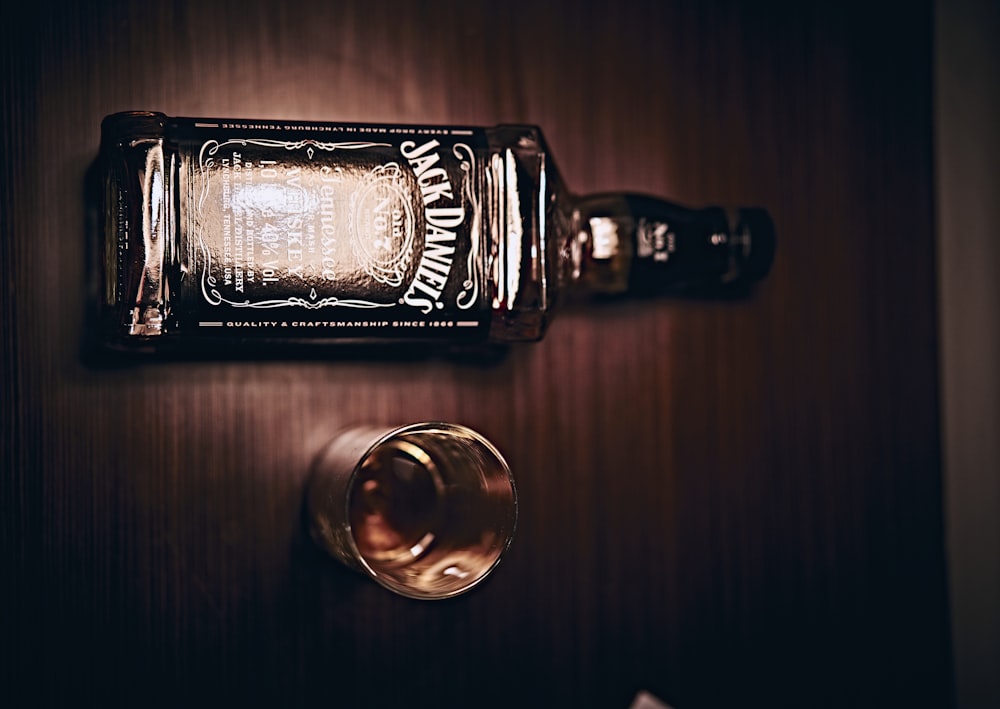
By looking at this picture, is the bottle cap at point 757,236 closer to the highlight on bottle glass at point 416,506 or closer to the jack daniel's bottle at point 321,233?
the jack daniel's bottle at point 321,233

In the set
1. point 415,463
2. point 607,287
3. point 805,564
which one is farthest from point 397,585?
point 805,564

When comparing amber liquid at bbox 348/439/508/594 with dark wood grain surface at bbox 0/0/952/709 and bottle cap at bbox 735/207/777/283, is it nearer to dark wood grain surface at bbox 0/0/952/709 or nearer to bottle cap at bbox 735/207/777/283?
dark wood grain surface at bbox 0/0/952/709

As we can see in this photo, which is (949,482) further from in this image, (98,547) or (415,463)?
(98,547)

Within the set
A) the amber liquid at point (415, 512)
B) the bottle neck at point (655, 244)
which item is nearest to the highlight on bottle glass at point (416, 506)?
the amber liquid at point (415, 512)

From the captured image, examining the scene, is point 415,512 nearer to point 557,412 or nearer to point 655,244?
point 557,412

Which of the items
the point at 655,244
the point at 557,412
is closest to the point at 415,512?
the point at 557,412

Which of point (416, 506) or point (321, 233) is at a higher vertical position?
point (321, 233)
